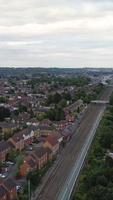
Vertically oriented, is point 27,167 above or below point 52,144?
above

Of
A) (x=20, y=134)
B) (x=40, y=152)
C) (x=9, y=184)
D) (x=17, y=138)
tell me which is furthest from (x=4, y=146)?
(x=9, y=184)

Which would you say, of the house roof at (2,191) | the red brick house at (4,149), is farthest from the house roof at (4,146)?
the house roof at (2,191)

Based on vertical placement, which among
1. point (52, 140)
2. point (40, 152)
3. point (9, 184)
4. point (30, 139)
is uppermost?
point (9, 184)

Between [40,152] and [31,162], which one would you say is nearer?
[31,162]

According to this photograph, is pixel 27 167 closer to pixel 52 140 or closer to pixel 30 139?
pixel 52 140

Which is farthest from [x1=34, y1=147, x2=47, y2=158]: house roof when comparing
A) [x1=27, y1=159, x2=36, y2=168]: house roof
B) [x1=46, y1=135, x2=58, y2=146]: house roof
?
[x1=46, y1=135, x2=58, y2=146]: house roof

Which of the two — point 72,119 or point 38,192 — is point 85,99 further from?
point 38,192

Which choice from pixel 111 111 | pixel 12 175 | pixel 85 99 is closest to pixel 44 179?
pixel 12 175

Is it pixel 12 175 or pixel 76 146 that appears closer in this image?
pixel 12 175
